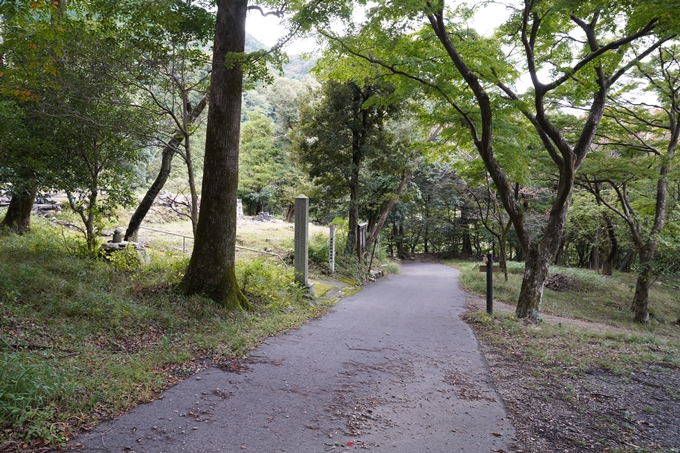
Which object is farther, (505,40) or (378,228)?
(378,228)

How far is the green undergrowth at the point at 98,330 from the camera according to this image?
313cm

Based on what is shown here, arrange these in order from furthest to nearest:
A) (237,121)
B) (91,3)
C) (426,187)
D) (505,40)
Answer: (426,187) → (505,40) → (91,3) → (237,121)

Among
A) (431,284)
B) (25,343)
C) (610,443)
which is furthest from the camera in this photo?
(431,284)

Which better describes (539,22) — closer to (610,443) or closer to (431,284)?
(610,443)

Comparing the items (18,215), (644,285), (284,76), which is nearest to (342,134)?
(284,76)

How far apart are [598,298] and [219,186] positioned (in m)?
16.8

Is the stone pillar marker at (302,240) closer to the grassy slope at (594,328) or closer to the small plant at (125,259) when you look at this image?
the small plant at (125,259)

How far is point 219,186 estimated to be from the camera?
6750 millimetres

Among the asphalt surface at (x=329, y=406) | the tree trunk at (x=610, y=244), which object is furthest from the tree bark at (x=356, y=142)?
the tree trunk at (x=610, y=244)

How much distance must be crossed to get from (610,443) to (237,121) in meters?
6.49

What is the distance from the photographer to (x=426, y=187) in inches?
Answer: 1128

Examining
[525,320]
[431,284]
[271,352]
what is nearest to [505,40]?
[525,320]

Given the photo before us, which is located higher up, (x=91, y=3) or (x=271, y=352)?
(x=91, y=3)

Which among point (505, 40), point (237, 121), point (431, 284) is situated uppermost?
point (505, 40)
